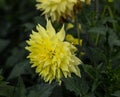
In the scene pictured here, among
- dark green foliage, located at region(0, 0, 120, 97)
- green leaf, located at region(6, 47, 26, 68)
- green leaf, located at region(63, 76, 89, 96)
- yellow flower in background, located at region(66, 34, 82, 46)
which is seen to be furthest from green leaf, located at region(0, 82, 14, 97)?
green leaf, located at region(6, 47, 26, 68)

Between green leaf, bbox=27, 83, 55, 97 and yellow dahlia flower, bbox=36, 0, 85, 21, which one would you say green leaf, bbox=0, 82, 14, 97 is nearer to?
green leaf, bbox=27, 83, 55, 97

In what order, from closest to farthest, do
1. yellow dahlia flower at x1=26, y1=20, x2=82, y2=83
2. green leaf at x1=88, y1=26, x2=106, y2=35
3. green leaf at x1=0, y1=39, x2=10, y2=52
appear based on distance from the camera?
1. yellow dahlia flower at x1=26, y1=20, x2=82, y2=83
2. green leaf at x1=88, y1=26, x2=106, y2=35
3. green leaf at x1=0, y1=39, x2=10, y2=52

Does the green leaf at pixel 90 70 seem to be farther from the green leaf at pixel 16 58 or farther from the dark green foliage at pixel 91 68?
the green leaf at pixel 16 58

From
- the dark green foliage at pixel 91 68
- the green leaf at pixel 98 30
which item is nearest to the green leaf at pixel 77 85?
the dark green foliage at pixel 91 68

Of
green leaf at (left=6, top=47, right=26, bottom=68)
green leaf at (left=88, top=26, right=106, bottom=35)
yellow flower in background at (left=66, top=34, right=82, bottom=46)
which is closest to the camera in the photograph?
green leaf at (left=88, top=26, right=106, bottom=35)

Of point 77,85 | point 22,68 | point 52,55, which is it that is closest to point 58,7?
point 52,55

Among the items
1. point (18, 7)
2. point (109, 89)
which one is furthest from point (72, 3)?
point (18, 7)

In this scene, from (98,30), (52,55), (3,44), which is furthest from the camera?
(3,44)

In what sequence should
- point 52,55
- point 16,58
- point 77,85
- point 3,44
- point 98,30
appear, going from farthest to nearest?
point 3,44 → point 16,58 → point 98,30 → point 77,85 → point 52,55

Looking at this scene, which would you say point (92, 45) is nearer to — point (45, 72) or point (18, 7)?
point (45, 72)

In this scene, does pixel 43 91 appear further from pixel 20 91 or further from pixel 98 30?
pixel 98 30
